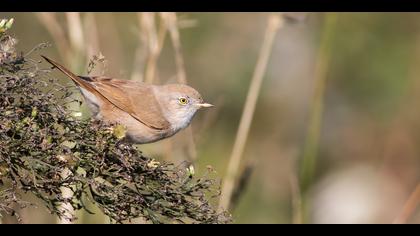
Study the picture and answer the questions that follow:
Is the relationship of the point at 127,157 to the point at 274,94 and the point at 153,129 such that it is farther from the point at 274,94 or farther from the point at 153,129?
the point at 274,94

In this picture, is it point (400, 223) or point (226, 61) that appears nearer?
point (400, 223)

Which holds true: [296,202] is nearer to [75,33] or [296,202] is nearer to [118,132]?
[118,132]

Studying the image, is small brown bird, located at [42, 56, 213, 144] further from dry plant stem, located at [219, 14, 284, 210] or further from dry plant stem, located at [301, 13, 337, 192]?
dry plant stem, located at [301, 13, 337, 192]

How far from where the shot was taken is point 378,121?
328 inches

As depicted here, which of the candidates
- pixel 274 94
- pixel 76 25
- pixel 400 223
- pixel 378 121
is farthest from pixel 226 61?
pixel 400 223

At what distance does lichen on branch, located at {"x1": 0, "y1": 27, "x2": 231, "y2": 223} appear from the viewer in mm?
3072

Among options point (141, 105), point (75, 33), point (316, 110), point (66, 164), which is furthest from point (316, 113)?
point (66, 164)

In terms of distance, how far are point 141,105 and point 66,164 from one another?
6.57 ft

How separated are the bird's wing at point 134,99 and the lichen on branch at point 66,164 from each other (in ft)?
4.66

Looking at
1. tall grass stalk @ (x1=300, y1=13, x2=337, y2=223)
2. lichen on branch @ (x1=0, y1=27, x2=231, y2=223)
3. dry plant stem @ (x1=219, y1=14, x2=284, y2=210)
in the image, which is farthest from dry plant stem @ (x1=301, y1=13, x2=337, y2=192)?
lichen on branch @ (x1=0, y1=27, x2=231, y2=223)

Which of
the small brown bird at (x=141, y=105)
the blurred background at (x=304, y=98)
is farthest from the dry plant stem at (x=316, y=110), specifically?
the blurred background at (x=304, y=98)

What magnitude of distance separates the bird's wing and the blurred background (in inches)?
59.4

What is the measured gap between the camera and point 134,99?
198 inches
